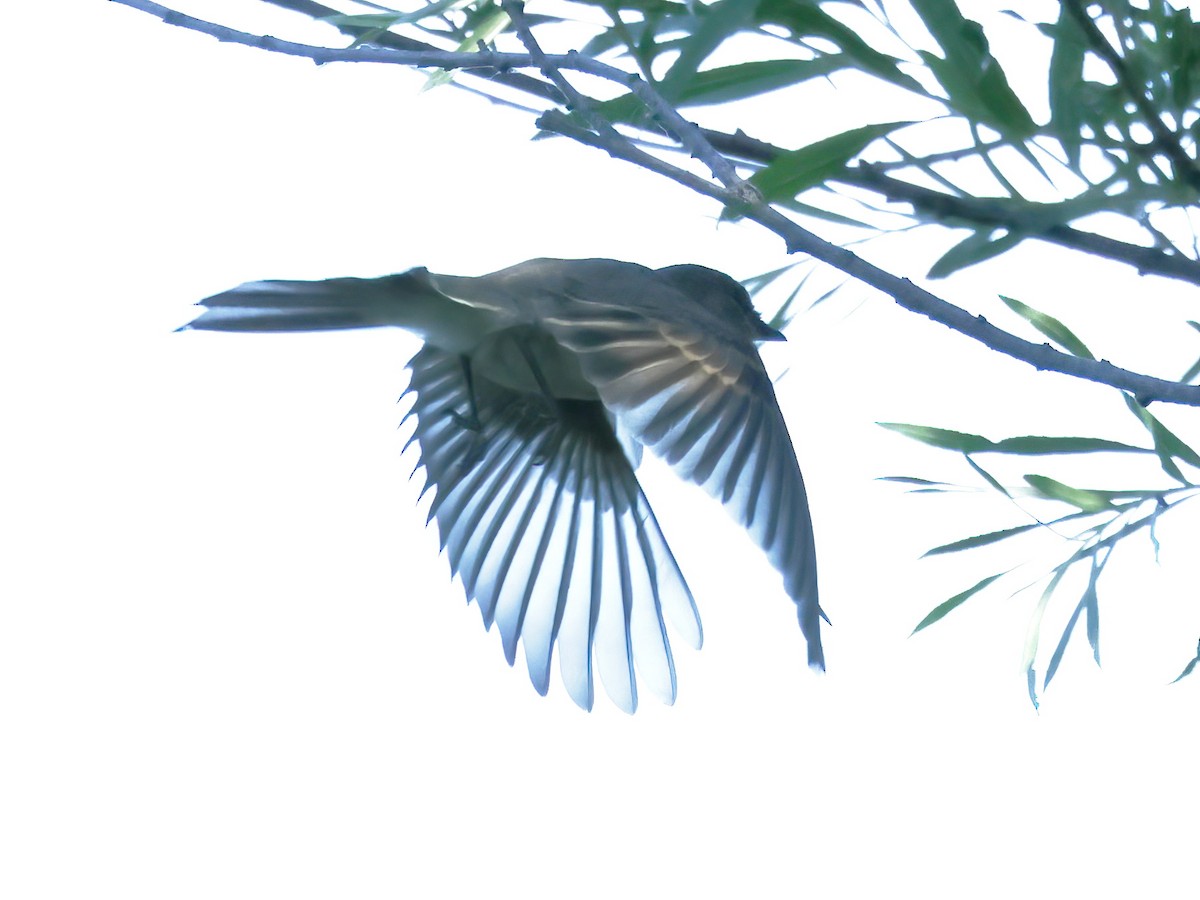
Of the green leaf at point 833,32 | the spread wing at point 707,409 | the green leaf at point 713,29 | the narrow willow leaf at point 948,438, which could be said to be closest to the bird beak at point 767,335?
the spread wing at point 707,409

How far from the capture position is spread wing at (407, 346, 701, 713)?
123 centimetres

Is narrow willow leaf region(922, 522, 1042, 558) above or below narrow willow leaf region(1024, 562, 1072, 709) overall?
above

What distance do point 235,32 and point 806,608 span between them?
455mm

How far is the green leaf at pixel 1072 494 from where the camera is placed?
3.02 ft

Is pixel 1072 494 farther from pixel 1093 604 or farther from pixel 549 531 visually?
pixel 549 531

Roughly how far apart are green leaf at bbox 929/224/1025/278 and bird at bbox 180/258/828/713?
19cm

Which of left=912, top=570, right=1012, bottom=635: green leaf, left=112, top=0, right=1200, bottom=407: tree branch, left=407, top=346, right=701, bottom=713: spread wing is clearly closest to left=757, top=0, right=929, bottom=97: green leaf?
left=112, top=0, right=1200, bottom=407: tree branch

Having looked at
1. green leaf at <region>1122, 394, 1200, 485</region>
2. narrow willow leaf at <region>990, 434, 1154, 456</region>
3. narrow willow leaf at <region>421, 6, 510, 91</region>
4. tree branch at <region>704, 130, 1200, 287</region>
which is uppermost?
narrow willow leaf at <region>421, 6, 510, 91</region>

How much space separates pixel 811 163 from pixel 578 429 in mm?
606

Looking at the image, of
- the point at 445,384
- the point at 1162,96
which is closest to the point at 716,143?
the point at 1162,96

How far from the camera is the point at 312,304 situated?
→ 38.4 inches

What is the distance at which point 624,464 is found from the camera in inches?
55.4

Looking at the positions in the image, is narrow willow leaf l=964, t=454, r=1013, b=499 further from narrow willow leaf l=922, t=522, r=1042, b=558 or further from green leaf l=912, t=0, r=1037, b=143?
green leaf l=912, t=0, r=1037, b=143

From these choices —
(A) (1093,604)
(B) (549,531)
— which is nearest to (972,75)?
(A) (1093,604)
